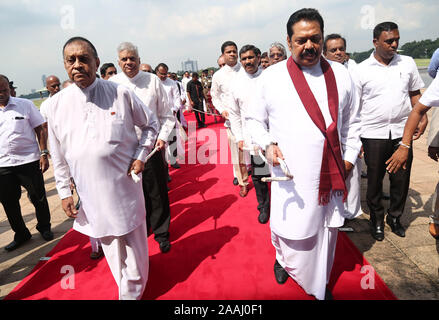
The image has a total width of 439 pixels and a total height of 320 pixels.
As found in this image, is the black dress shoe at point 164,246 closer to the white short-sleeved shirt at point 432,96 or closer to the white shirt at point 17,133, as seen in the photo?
the white shirt at point 17,133

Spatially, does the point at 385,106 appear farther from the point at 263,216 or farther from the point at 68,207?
the point at 68,207

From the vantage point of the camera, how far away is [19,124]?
3365mm

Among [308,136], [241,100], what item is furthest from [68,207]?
[241,100]

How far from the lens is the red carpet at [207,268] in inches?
93.0

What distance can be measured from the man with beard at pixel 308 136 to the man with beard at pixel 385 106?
1.08m

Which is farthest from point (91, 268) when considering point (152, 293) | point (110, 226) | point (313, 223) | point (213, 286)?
point (313, 223)

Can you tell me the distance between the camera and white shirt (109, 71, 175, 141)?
3.02 m

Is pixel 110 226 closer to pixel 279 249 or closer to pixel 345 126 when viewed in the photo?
pixel 279 249

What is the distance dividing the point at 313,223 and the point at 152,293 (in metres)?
1.57

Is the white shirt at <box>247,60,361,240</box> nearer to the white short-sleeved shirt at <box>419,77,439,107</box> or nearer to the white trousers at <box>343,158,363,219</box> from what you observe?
→ the white short-sleeved shirt at <box>419,77,439,107</box>

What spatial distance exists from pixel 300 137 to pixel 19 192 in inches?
143

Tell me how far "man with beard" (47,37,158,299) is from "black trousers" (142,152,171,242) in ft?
2.55

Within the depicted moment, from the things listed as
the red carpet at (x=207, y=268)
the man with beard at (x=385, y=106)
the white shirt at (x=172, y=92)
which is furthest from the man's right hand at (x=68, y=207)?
the white shirt at (x=172, y=92)
